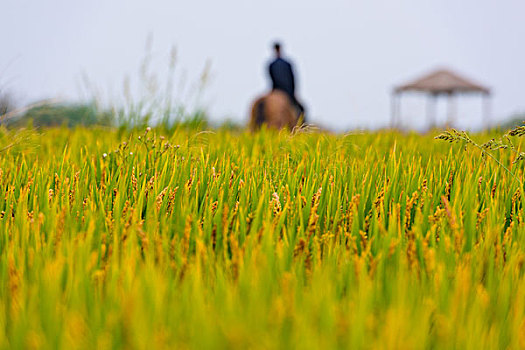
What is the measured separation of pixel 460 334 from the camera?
1397 millimetres

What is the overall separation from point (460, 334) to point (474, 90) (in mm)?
23142

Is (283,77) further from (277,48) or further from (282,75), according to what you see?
(277,48)

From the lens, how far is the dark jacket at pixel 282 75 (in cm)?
989

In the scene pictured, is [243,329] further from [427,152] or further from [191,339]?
[427,152]

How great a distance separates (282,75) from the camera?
32.4 ft

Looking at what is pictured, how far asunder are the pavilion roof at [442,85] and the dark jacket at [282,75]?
1378 centimetres

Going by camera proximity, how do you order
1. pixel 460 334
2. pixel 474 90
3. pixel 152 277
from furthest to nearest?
pixel 474 90, pixel 152 277, pixel 460 334

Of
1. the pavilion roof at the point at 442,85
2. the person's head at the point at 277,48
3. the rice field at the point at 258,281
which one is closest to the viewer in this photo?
the rice field at the point at 258,281

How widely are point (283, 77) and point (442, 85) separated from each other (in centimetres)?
1433

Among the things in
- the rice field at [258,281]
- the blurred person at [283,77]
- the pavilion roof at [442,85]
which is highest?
the pavilion roof at [442,85]

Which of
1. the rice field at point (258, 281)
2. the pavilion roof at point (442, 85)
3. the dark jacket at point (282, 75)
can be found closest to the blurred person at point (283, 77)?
the dark jacket at point (282, 75)

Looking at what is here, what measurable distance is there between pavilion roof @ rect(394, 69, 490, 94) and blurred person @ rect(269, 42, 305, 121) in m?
13.8

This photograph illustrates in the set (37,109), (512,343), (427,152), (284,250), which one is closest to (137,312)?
(284,250)

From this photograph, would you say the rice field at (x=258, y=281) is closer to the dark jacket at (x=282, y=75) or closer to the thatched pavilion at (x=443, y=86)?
the dark jacket at (x=282, y=75)
